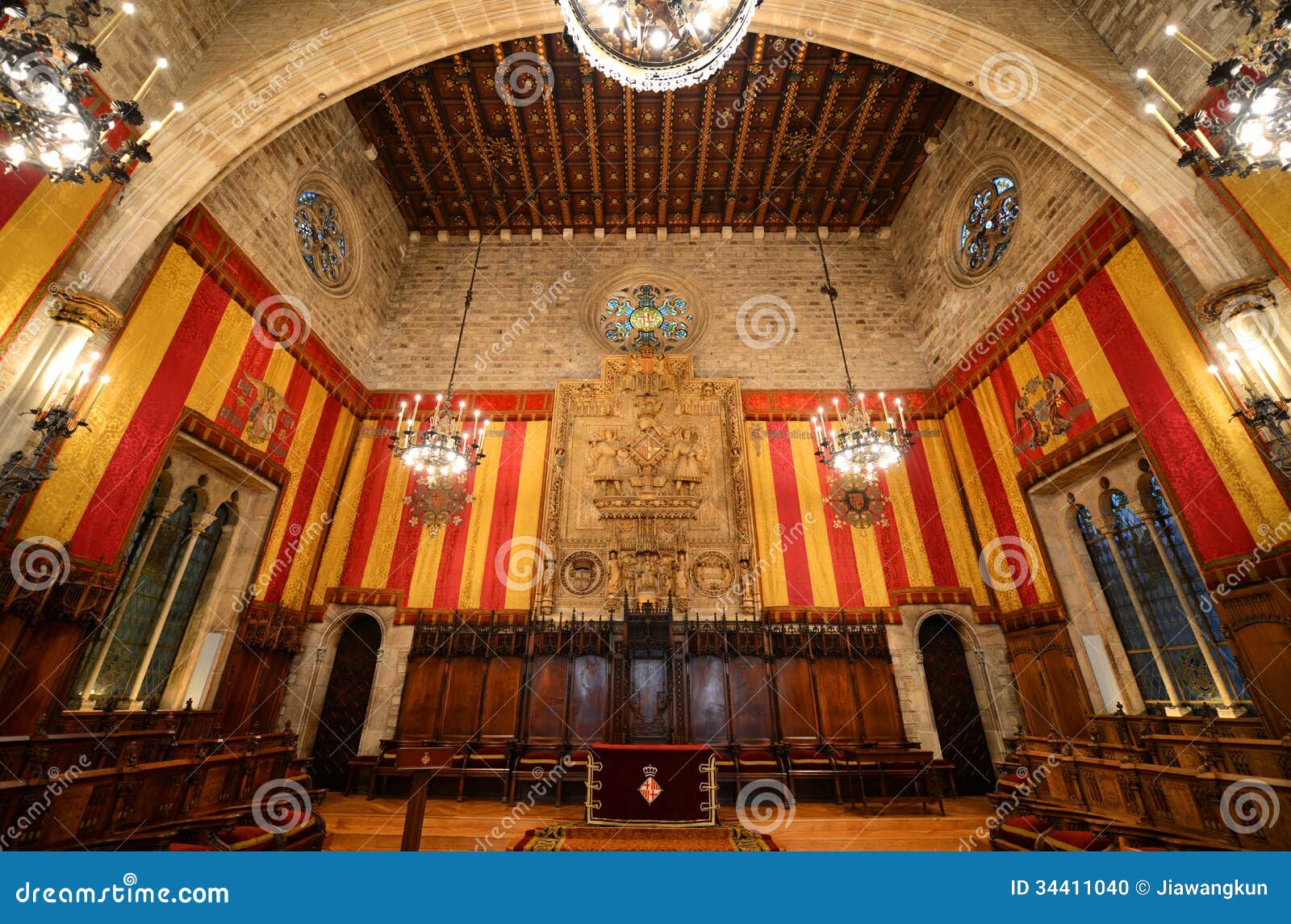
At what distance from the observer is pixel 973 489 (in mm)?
9453

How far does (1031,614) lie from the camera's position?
790 centimetres

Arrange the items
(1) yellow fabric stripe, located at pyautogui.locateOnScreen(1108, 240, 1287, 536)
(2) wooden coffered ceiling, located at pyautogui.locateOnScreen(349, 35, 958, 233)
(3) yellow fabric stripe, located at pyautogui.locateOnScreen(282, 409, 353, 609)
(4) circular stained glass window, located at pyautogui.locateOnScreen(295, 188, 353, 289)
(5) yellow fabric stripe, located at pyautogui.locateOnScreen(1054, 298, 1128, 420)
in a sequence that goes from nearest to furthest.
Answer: (1) yellow fabric stripe, located at pyautogui.locateOnScreen(1108, 240, 1287, 536)
(5) yellow fabric stripe, located at pyautogui.locateOnScreen(1054, 298, 1128, 420)
(3) yellow fabric stripe, located at pyautogui.locateOnScreen(282, 409, 353, 609)
(4) circular stained glass window, located at pyautogui.locateOnScreen(295, 188, 353, 289)
(2) wooden coffered ceiling, located at pyautogui.locateOnScreen(349, 35, 958, 233)

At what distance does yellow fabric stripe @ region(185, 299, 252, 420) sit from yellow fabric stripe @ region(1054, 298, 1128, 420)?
38.2 ft

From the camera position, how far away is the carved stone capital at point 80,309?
191 inches

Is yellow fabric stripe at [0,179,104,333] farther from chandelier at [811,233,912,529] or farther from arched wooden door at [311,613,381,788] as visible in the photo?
chandelier at [811,233,912,529]

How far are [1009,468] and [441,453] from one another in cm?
897

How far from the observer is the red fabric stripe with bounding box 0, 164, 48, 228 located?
4.55 m

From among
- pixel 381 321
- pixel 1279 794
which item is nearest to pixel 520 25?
pixel 381 321

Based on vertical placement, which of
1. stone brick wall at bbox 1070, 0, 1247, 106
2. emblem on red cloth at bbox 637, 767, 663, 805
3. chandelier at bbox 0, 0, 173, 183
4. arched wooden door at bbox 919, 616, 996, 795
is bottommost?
emblem on red cloth at bbox 637, 767, 663, 805

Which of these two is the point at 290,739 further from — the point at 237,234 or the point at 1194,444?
the point at 1194,444

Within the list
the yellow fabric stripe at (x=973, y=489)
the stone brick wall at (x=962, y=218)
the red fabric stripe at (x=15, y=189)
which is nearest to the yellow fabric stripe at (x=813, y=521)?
the yellow fabric stripe at (x=973, y=489)

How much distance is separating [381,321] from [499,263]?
9.74ft

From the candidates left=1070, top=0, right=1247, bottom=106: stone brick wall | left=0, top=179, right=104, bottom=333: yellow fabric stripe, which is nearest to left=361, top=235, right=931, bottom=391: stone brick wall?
left=1070, top=0, right=1247, bottom=106: stone brick wall

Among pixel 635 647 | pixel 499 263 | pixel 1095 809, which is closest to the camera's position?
pixel 1095 809
